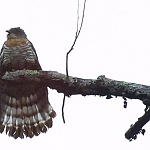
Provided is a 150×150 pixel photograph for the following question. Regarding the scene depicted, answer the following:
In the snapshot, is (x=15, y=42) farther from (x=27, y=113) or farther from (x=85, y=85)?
(x=85, y=85)

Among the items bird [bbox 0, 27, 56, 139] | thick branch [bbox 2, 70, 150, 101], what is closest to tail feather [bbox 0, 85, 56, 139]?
bird [bbox 0, 27, 56, 139]

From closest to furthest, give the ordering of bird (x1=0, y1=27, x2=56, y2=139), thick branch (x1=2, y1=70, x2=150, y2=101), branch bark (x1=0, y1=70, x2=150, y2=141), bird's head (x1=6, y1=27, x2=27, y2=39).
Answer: branch bark (x1=0, y1=70, x2=150, y2=141)
thick branch (x1=2, y1=70, x2=150, y2=101)
bird (x1=0, y1=27, x2=56, y2=139)
bird's head (x1=6, y1=27, x2=27, y2=39)

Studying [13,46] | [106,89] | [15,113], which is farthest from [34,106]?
[106,89]

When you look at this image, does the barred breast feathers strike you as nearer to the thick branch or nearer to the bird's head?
the bird's head

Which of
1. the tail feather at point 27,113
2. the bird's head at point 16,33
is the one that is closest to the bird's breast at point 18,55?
the bird's head at point 16,33

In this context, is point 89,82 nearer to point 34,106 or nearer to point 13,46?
point 34,106

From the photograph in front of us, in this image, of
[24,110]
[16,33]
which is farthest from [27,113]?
[16,33]

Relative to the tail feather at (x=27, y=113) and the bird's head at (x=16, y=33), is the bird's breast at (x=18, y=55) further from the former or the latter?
the tail feather at (x=27, y=113)
